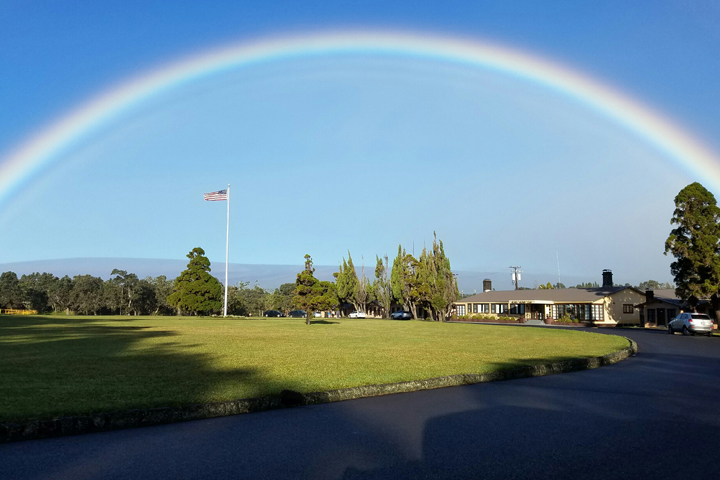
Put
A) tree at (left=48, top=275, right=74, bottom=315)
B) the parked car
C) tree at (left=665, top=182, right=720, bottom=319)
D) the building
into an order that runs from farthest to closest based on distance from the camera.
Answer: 1. tree at (left=48, top=275, right=74, bottom=315)
2. the building
3. tree at (left=665, top=182, right=720, bottom=319)
4. the parked car

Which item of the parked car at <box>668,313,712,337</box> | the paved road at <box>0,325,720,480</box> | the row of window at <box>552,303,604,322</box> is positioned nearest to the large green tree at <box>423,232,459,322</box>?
the row of window at <box>552,303,604,322</box>

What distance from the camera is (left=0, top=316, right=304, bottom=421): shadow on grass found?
9234 mm

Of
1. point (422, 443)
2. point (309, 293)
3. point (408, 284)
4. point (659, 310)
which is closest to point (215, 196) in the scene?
point (309, 293)

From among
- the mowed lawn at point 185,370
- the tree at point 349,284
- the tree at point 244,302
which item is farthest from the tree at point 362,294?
the mowed lawn at point 185,370

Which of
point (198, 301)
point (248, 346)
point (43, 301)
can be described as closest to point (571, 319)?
Result: point (198, 301)

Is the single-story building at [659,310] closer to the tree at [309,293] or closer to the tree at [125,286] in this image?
the tree at [309,293]

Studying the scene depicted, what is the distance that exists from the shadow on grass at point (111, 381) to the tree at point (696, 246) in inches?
1633

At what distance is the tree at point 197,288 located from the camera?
7181 cm

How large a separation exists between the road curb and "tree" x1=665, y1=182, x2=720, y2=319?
38.0 metres

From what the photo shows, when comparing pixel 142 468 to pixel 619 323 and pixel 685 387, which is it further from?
pixel 619 323

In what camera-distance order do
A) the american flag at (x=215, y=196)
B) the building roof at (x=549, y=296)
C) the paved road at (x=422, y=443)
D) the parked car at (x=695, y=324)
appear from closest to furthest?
the paved road at (x=422, y=443) < the parked car at (x=695, y=324) < the american flag at (x=215, y=196) < the building roof at (x=549, y=296)

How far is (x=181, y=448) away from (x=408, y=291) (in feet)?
238

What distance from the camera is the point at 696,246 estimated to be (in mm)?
45000

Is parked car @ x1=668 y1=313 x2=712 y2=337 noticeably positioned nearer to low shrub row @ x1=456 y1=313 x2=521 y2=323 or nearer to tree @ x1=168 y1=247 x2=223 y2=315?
low shrub row @ x1=456 y1=313 x2=521 y2=323
